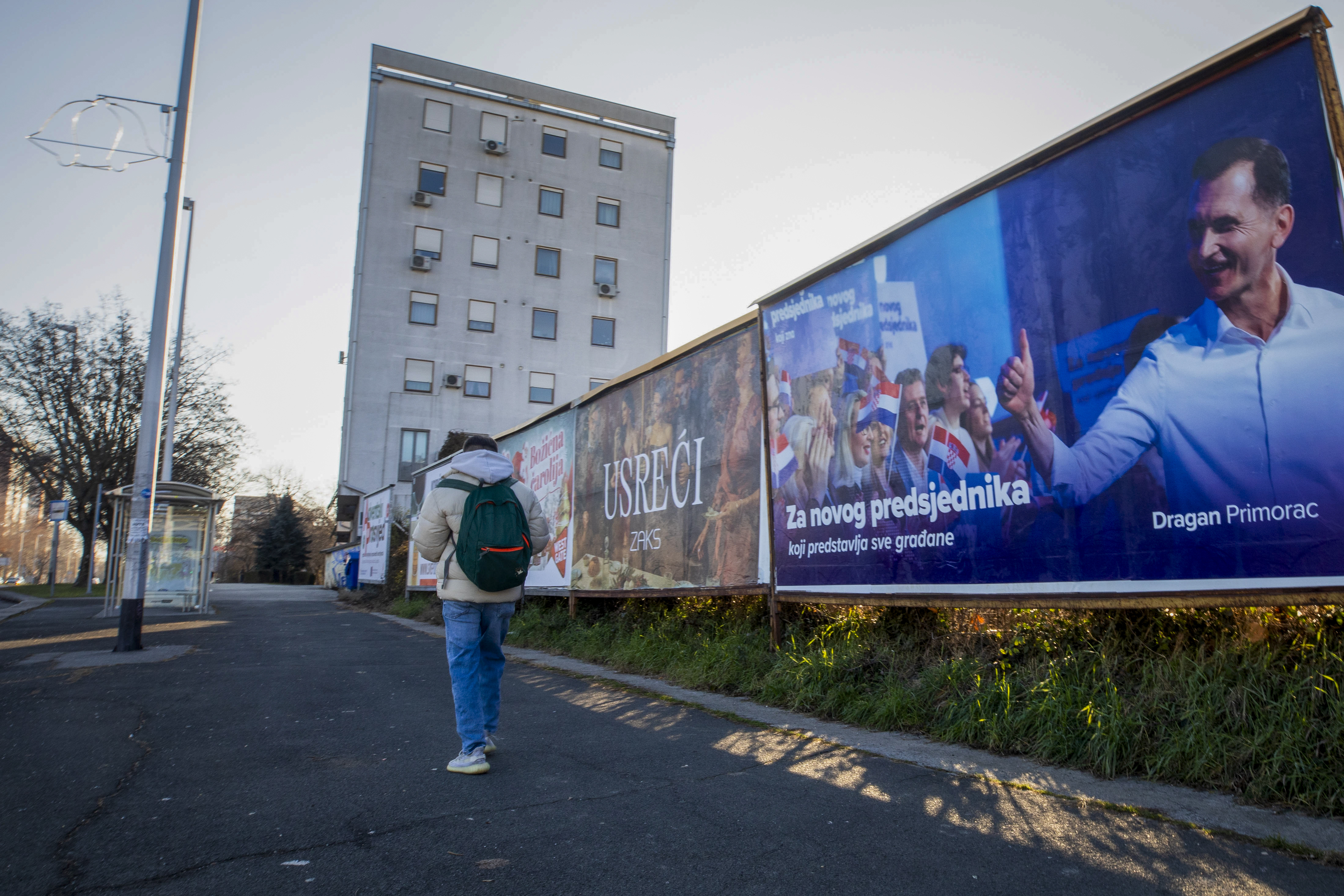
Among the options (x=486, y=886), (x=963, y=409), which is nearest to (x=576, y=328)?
(x=963, y=409)

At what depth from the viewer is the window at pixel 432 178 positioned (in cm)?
3653

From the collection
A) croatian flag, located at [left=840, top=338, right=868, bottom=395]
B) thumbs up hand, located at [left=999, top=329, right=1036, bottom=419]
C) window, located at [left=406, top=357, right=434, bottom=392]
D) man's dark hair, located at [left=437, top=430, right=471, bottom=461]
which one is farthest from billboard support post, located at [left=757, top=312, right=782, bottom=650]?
window, located at [left=406, top=357, right=434, bottom=392]

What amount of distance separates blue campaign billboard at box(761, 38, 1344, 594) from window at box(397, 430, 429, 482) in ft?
101

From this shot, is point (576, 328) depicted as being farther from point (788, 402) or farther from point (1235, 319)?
point (1235, 319)

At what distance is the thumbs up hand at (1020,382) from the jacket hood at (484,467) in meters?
3.20

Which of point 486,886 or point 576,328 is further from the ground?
point 576,328

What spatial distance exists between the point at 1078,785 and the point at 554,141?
39409 millimetres

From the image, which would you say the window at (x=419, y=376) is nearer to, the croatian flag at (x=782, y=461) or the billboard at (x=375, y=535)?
the billboard at (x=375, y=535)

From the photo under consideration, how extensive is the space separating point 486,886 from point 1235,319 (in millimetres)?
4326

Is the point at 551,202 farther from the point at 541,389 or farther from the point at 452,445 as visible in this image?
the point at 452,445

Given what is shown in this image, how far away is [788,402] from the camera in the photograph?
7.71m

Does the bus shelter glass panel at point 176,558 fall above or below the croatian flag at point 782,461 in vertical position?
below

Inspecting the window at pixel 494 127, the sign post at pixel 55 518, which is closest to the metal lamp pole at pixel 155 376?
the sign post at pixel 55 518

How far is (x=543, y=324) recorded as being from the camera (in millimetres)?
38688
